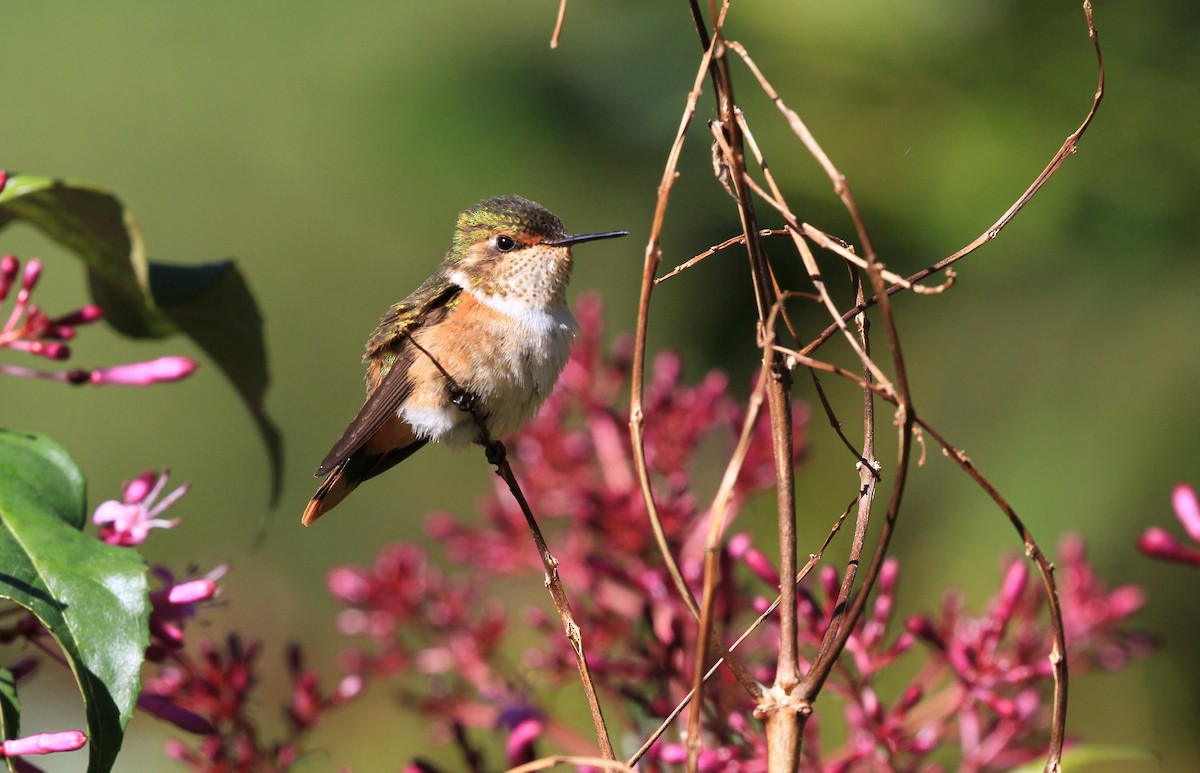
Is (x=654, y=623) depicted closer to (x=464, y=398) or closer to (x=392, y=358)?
(x=464, y=398)

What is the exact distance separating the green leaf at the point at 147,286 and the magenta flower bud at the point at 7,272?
0.07m

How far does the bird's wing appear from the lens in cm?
267

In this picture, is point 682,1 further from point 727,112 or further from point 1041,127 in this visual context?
point 727,112

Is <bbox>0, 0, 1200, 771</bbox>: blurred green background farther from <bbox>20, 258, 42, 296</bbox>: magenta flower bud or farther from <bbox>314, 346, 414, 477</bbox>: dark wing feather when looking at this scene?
<bbox>20, 258, 42, 296</bbox>: magenta flower bud

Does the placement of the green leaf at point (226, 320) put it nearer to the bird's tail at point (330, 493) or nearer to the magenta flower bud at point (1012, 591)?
the bird's tail at point (330, 493)

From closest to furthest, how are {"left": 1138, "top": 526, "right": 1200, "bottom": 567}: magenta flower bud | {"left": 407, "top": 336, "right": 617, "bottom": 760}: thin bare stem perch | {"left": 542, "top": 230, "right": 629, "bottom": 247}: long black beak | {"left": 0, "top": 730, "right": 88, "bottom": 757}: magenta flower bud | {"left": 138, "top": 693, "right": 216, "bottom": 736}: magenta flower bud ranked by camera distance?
{"left": 407, "top": 336, "right": 617, "bottom": 760}: thin bare stem perch < {"left": 0, "top": 730, "right": 88, "bottom": 757}: magenta flower bud < {"left": 1138, "top": 526, "right": 1200, "bottom": 567}: magenta flower bud < {"left": 138, "top": 693, "right": 216, "bottom": 736}: magenta flower bud < {"left": 542, "top": 230, "right": 629, "bottom": 247}: long black beak

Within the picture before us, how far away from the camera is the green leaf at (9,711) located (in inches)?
71.7

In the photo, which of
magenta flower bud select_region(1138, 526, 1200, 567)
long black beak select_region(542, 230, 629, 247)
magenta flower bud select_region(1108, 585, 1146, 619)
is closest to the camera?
magenta flower bud select_region(1138, 526, 1200, 567)

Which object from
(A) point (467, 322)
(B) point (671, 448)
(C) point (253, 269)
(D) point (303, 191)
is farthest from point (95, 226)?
(D) point (303, 191)

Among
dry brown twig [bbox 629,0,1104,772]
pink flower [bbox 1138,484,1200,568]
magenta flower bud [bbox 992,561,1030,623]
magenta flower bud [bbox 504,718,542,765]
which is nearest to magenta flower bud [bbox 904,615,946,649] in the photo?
magenta flower bud [bbox 992,561,1030,623]

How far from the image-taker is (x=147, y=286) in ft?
7.58

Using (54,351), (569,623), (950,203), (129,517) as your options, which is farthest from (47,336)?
(950,203)

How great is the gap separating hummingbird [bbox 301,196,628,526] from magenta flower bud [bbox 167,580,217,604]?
1.68ft

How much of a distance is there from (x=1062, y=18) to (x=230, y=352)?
3.34 meters
